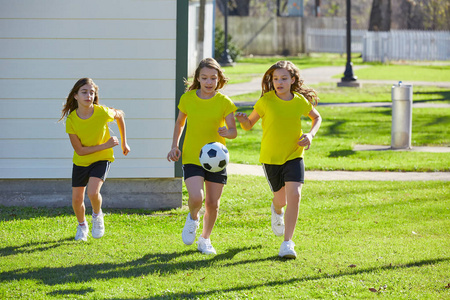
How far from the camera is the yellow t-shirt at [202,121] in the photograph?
597 centimetres

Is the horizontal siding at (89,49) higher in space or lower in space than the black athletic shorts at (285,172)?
higher

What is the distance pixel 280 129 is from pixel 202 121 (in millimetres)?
643

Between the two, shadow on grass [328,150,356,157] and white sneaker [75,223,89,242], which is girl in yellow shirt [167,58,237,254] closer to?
white sneaker [75,223,89,242]

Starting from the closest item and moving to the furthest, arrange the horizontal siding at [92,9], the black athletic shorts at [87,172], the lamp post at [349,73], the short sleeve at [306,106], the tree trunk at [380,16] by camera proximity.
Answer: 1. the short sleeve at [306,106]
2. the black athletic shorts at [87,172]
3. the horizontal siding at [92,9]
4. the lamp post at [349,73]
5. the tree trunk at [380,16]

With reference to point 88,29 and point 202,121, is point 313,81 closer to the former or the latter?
point 88,29

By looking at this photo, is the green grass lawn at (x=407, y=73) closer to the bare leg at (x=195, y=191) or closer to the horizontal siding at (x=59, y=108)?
the horizontal siding at (x=59, y=108)

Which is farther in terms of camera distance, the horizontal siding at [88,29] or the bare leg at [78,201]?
the horizontal siding at [88,29]

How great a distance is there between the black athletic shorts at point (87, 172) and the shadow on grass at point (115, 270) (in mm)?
888

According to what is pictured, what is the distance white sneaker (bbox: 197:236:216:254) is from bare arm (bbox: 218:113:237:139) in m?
0.90

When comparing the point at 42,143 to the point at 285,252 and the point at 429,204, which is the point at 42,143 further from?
the point at 429,204

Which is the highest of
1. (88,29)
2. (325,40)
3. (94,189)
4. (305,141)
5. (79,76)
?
(325,40)

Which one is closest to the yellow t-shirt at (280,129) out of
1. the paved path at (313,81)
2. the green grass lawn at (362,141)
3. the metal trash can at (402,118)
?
the green grass lawn at (362,141)

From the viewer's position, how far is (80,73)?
777 cm

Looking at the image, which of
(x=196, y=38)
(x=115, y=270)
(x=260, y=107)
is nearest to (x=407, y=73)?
(x=196, y=38)
